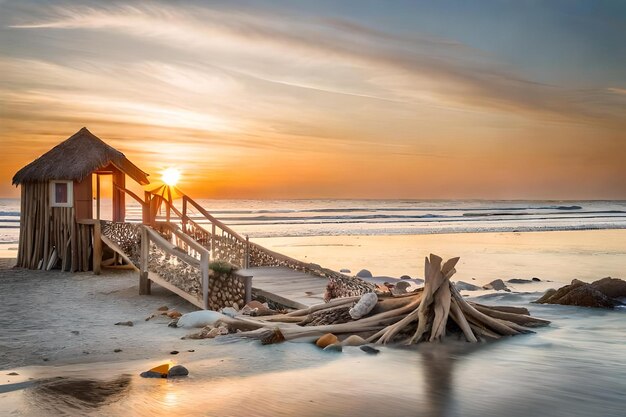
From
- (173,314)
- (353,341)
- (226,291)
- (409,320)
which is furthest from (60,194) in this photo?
(409,320)

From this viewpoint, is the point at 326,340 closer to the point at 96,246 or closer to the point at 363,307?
the point at 363,307

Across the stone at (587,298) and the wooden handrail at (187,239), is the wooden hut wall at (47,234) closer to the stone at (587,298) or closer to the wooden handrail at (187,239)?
the wooden handrail at (187,239)

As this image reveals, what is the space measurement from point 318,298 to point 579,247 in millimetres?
16918

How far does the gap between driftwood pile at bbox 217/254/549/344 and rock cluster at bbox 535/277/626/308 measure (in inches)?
110

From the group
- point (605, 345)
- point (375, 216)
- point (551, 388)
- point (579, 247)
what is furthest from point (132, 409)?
point (375, 216)

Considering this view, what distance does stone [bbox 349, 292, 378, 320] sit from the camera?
9844 millimetres

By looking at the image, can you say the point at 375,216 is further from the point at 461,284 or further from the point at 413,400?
the point at 413,400

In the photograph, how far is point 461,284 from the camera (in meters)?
15.3

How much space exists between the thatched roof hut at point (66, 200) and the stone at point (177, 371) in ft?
34.9

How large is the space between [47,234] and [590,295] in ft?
44.9

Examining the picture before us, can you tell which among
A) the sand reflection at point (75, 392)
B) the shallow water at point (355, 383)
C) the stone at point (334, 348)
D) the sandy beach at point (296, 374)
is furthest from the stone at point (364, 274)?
the sand reflection at point (75, 392)

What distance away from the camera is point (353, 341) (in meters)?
9.06

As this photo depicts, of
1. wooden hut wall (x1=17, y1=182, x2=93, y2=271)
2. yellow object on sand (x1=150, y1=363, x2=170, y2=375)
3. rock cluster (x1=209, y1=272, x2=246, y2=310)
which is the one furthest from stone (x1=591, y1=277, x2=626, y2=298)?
wooden hut wall (x1=17, y1=182, x2=93, y2=271)

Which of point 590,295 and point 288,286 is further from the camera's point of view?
point 288,286
